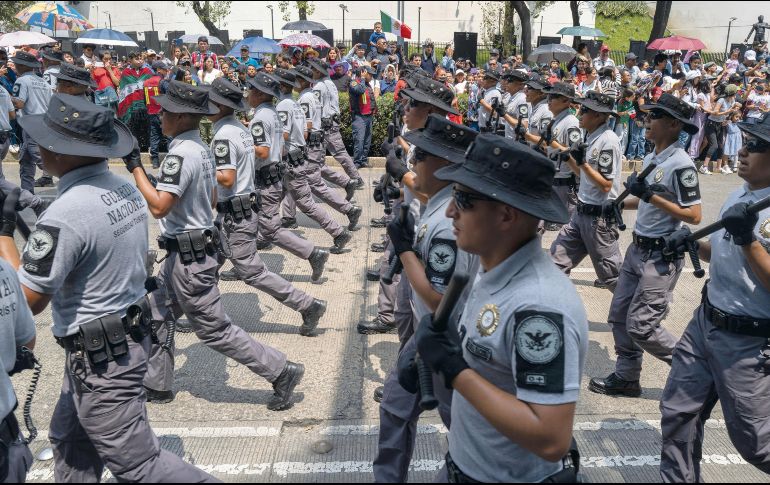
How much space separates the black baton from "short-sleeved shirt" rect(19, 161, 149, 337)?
1620mm

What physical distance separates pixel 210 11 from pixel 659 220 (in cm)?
3428

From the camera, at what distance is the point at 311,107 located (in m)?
9.60

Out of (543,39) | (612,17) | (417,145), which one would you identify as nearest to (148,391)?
(417,145)

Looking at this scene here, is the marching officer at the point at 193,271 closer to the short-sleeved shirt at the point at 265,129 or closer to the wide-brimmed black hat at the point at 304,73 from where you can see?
the short-sleeved shirt at the point at 265,129

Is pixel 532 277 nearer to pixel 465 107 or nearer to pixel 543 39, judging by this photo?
pixel 465 107

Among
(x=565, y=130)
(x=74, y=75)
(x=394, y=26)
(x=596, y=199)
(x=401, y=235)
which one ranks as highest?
(x=394, y=26)

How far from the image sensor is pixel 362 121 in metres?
12.8

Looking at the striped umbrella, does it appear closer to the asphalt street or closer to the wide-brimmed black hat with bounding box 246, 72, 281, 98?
the wide-brimmed black hat with bounding box 246, 72, 281, 98

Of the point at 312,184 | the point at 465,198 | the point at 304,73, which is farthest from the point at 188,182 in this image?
the point at 304,73

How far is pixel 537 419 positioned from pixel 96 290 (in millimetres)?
2160

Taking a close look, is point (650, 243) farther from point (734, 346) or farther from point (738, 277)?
point (734, 346)

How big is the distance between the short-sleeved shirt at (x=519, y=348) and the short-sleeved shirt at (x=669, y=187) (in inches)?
108

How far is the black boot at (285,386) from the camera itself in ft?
15.4

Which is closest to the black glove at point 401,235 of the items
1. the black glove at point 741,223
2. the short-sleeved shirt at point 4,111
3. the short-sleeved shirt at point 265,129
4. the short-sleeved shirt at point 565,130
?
the black glove at point 741,223
